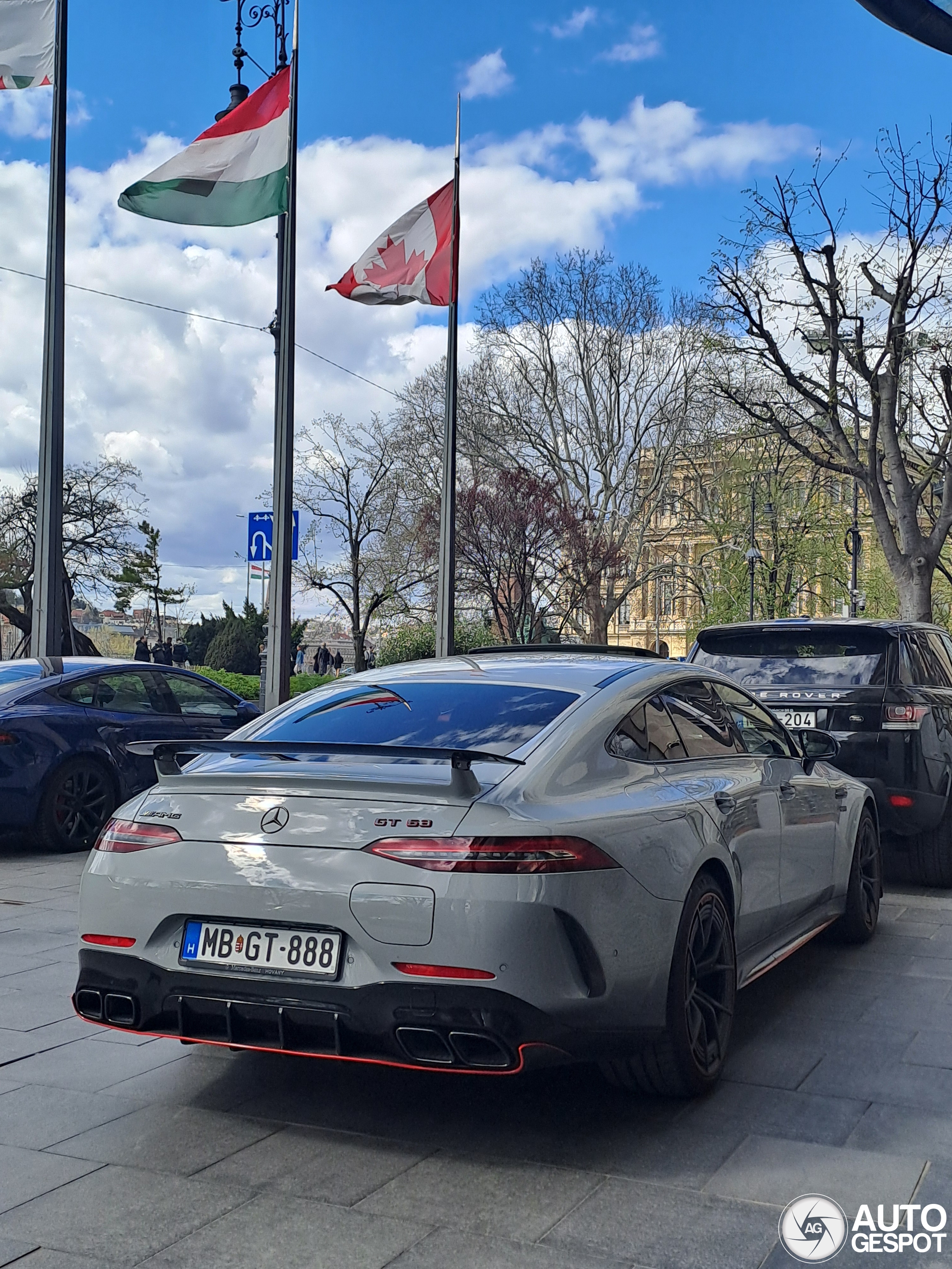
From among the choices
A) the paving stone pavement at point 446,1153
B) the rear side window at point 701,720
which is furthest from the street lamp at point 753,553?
the paving stone pavement at point 446,1153

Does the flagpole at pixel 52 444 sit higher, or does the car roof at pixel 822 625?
the flagpole at pixel 52 444

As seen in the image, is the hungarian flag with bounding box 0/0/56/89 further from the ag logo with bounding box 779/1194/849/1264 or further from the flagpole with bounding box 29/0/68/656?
the ag logo with bounding box 779/1194/849/1264

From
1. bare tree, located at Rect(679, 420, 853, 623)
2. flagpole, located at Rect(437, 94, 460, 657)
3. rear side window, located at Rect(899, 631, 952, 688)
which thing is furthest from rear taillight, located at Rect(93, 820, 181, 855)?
bare tree, located at Rect(679, 420, 853, 623)

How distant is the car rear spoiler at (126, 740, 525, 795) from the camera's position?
3.86m

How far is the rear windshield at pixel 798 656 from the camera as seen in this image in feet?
27.9

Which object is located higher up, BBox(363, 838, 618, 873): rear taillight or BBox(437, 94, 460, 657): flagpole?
BBox(437, 94, 460, 657): flagpole

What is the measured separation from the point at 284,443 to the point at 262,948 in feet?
43.5

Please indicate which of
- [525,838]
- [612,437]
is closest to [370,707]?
[525,838]

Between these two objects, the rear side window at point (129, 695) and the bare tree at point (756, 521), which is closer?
the rear side window at point (129, 695)

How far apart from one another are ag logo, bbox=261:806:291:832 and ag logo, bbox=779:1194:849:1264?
1.75m

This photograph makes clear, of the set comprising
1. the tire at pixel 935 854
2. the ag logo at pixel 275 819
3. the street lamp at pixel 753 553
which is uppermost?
the street lamp at pixel 753 553

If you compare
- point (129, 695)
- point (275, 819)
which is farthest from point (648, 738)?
point (129, 695)

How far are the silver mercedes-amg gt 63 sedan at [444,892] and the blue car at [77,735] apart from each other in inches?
208

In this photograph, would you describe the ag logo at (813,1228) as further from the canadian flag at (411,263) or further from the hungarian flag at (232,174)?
the canadian flag at (411,263)
